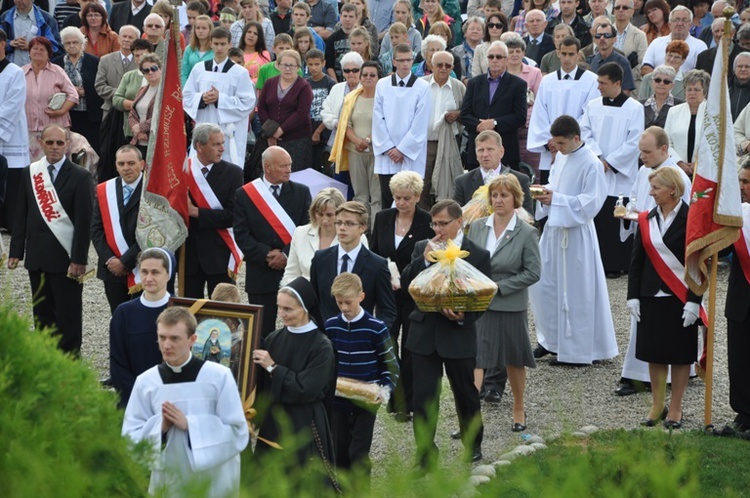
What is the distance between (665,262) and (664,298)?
0.28 meters

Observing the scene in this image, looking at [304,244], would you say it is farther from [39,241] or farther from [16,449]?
[16,449]

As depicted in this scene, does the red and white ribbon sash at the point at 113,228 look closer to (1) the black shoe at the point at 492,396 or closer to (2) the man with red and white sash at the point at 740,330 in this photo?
(1) the black shoe at the point at 492,396

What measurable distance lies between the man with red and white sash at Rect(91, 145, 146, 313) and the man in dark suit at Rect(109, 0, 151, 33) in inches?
317

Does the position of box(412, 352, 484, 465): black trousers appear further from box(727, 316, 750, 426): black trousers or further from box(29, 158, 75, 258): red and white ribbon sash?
box(29, 158, 75, 258): red and white ribbon sash

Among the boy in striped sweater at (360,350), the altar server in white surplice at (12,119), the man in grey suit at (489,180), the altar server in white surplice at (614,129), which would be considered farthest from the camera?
the altar server in white surplice at (12,119)

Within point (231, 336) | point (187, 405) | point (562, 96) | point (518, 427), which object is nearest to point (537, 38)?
point (562, 96)

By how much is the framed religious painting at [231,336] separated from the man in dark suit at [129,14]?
11.3m

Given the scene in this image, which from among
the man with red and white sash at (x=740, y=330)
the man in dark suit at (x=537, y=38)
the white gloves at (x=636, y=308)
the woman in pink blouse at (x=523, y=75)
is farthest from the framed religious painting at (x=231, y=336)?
the man in dark suit at (x=537, y=38)

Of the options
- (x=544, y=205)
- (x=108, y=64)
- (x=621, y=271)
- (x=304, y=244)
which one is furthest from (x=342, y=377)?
(x=108, y=64)

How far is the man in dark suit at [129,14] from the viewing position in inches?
736

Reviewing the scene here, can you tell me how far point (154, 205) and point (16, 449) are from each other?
289 inches

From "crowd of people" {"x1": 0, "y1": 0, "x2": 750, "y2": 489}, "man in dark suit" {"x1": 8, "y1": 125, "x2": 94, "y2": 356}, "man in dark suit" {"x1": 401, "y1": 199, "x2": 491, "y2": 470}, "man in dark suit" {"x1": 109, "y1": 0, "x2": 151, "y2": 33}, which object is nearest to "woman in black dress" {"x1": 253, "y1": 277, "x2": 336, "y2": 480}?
"crowd of people" {"x1": 0, "y1": 0, "x2": 750, "y2": 489}

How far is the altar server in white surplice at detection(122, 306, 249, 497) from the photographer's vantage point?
673 cm

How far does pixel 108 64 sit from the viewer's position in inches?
659
